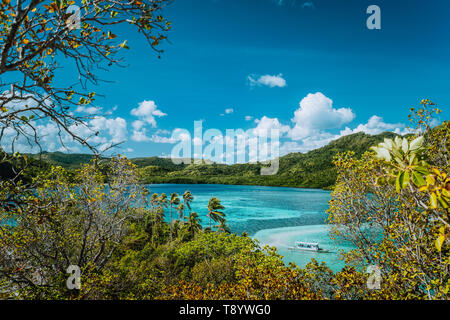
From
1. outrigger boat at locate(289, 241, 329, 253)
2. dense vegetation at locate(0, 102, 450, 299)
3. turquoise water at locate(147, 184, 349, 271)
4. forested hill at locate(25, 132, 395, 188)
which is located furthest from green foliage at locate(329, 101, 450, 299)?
forested hill at locate(25, 132, 395, 188)

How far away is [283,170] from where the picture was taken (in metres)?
147

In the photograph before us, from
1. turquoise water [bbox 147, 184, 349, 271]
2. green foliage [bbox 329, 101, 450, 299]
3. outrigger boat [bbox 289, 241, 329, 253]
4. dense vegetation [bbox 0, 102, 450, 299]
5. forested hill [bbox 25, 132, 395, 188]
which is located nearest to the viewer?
green foliage [bbox 329, 101, 450, 299]

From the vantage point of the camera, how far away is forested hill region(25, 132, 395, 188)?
120m

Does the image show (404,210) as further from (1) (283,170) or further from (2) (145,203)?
(1) (283,170)

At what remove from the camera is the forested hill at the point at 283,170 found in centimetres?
12025

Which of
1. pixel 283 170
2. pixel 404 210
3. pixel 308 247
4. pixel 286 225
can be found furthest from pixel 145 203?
pixel 283 170

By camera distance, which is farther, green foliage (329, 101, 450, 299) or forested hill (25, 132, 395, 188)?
forested hill (25, 132, 395, 188)

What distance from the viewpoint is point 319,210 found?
69250 mm

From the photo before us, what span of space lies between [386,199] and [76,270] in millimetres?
9987

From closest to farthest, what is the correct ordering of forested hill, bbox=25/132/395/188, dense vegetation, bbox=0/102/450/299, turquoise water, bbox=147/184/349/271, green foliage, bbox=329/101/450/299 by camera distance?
green foliage, bbox=329/101/450/299 < dense vegetation, bbox=0/102/450/299 < turquoise water, bbox=147/184/349/271 < forested hill, bbox=25/132/395/188

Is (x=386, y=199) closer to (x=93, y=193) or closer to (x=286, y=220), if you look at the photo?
(x=93, y=193)

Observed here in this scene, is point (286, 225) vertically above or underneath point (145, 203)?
underneath

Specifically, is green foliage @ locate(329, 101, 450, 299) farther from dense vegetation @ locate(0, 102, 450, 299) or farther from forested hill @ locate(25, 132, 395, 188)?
forested hill @ locate(25, 132, 395, 188)

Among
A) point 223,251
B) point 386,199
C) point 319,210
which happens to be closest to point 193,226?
point 223,251
